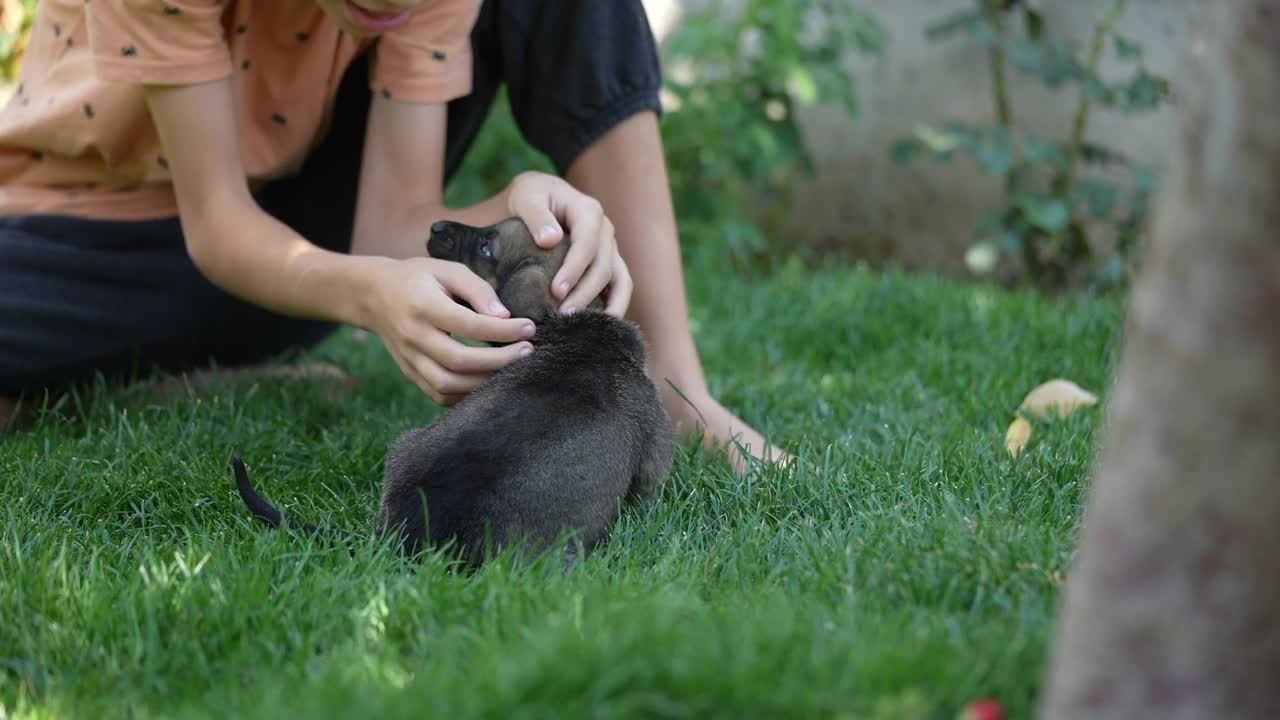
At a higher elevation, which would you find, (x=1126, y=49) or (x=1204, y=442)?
(x=1204, y=442)

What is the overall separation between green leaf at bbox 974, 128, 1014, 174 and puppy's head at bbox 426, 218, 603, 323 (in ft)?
8.97

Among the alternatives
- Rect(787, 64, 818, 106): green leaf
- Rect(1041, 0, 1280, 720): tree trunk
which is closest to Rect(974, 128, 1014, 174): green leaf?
Rect(787, 64, 818, 106): green leaf

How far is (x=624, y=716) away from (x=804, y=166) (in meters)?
4.09

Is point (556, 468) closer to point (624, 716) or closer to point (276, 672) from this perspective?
point (276, 672)

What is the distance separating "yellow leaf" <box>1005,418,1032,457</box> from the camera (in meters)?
2.71

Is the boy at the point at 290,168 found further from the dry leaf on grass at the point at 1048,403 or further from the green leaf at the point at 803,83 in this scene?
the green leaf at the point at 803,83

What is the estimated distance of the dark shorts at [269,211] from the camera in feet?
9.48

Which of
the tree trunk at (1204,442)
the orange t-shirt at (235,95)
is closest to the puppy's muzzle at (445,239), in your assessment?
the orange t-shirt at (235,95)

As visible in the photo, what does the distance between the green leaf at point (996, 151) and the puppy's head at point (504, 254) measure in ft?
8.97

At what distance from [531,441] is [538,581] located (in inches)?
11.1

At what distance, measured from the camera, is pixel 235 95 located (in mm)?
2793

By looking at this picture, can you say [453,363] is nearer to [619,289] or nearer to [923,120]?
[619,289]

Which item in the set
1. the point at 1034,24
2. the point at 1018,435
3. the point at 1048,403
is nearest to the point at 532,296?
the point at 1018,435

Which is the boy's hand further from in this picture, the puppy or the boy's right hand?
the boy's right hand
